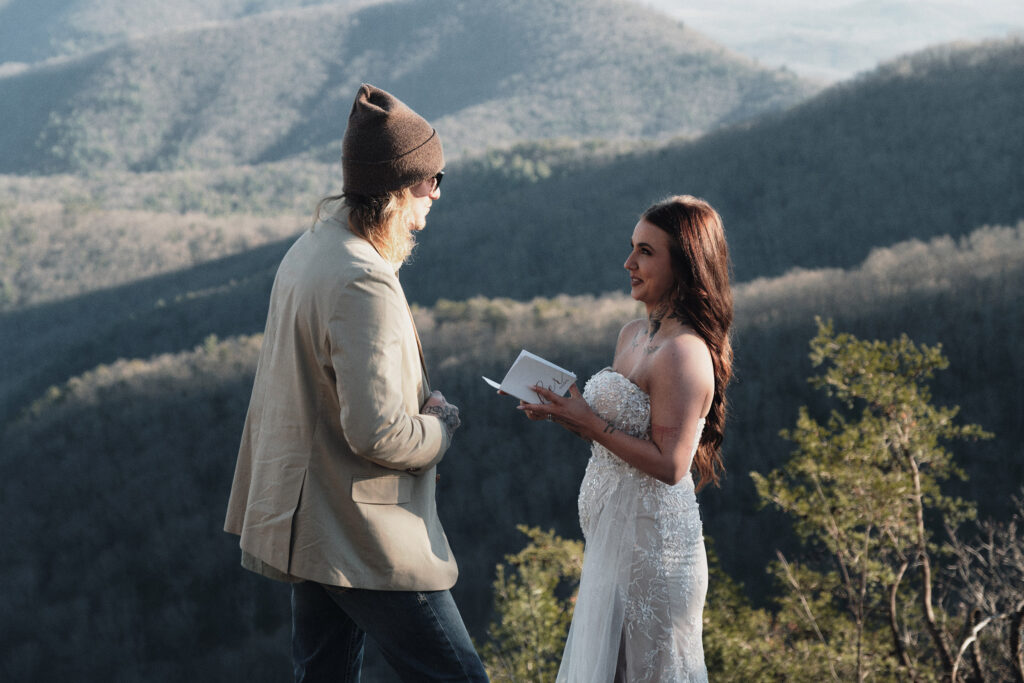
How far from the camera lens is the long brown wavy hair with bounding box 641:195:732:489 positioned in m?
2.19

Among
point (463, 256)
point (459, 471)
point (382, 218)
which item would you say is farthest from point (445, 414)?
point (463, 256)

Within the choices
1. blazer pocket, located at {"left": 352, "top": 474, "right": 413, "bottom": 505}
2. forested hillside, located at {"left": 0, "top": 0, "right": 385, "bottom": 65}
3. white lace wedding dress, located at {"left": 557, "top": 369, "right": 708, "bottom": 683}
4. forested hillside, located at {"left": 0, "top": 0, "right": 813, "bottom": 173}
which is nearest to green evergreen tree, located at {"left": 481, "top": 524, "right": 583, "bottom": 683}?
white lace wedding dress, located at {"left": 557, "top": 369, "right": 708, "bottom": 683}

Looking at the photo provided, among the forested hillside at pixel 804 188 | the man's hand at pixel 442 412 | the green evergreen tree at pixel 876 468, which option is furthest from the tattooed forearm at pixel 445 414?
the forested hillside at pixel 804 188

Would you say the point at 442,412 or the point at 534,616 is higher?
the point at 442,412

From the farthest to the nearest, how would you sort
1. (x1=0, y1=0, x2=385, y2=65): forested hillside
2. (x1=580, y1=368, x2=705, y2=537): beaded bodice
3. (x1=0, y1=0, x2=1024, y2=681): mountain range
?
(x1=0, y1=0, x2=385, y2=65): forested hillside → (x1=0, y1=0, x2=1024, y2=681): mountain range → (x1=580, y1=368, x2=705, y2=537): beaded bodice

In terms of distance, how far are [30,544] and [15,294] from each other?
4111 centimetres

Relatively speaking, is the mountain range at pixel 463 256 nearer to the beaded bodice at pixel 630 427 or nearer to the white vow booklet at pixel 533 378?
the beaded bodice at pixel 630 427

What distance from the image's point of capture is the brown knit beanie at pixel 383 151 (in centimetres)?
186

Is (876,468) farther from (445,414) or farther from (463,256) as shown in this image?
(463,256)

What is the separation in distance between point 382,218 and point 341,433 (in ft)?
1.46

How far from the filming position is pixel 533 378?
216 cm

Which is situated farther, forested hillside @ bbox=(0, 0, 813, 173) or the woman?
forested hillside @ bbox=(0, 0, 813, 173)

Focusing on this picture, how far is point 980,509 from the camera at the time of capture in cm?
1114

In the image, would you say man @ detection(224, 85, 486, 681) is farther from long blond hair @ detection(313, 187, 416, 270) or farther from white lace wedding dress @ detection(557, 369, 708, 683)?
white lace wedding dress @ detection(557, 369, 708, 683)
